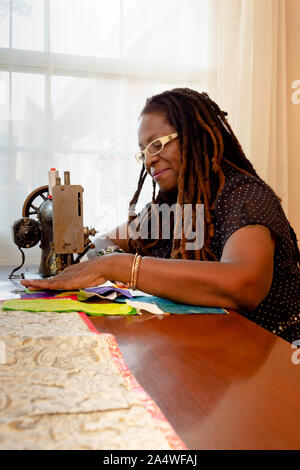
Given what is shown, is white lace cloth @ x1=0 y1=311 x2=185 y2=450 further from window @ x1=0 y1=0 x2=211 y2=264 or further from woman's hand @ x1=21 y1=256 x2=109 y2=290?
window @ x1=0 y1=0 x2=211 y2=264

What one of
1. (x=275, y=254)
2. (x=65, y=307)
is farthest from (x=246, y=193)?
(x=65, y=307)

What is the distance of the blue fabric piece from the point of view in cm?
103

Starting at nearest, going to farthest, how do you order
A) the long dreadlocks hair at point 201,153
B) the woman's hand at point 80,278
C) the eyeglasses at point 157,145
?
the woman's hand at point 80,278, the long dreadlocks hair at point 201,153, the eyeglasses at point 157,145

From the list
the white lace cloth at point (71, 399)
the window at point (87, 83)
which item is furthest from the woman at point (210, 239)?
the window at point (87, 83)

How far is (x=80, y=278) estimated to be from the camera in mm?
1200

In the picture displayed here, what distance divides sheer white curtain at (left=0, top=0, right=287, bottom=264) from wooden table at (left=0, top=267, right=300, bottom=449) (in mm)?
1946

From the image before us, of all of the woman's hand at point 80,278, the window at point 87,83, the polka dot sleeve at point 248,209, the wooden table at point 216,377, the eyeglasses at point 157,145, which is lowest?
the wooden table at point 216,377

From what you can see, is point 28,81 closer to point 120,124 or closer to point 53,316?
point 120,124

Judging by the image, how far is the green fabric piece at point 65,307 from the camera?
101cm

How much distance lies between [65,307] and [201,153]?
0.77 m

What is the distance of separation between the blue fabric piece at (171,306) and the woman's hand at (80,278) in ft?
0.25

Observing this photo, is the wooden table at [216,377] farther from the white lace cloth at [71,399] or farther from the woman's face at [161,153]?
the woman's face at [161,153]

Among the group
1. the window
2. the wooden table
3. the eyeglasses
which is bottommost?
the wooden table

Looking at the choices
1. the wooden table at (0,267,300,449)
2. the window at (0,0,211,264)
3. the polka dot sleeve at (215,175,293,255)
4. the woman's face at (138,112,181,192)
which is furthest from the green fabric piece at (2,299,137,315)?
the window at (0,0,211,264)
